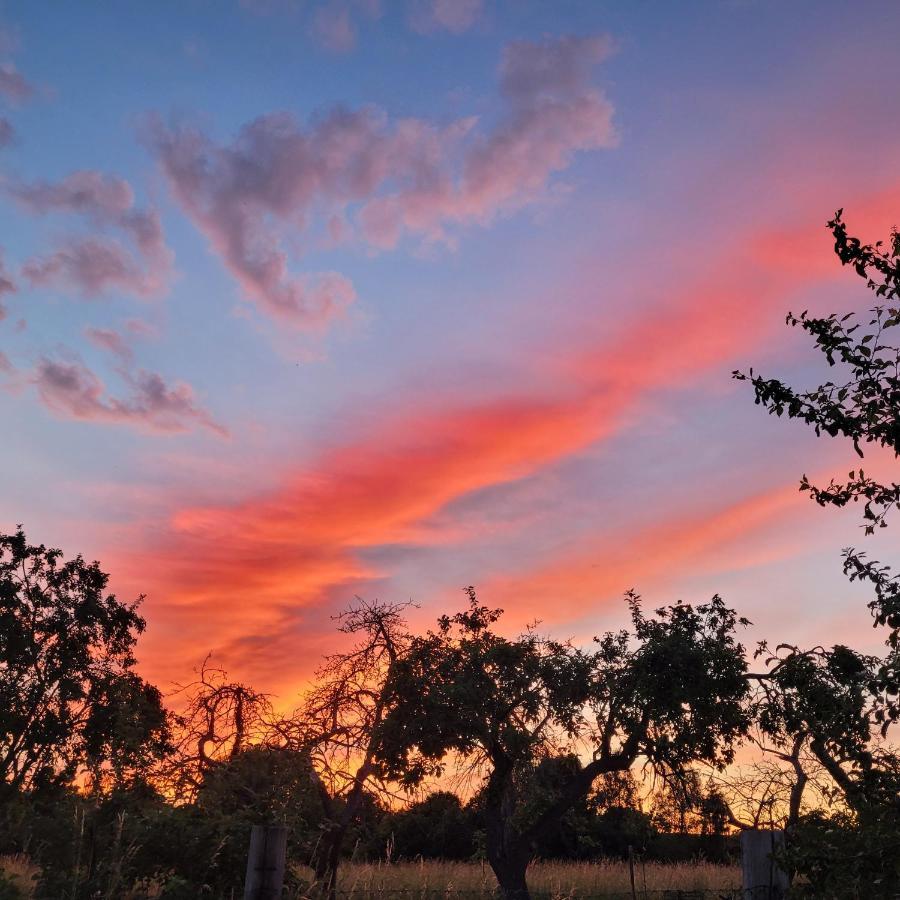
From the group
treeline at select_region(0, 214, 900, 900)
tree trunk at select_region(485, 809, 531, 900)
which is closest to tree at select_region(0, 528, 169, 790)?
treeline at select_region(0, 214, 900, 900)

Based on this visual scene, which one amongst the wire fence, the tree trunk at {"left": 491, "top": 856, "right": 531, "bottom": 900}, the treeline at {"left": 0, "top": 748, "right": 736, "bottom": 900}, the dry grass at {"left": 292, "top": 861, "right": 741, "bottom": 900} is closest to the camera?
the treeline at {"left": 0, "top": 748, "right": 736, "bottom": 900}

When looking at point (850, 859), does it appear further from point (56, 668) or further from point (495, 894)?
point (56, 668)

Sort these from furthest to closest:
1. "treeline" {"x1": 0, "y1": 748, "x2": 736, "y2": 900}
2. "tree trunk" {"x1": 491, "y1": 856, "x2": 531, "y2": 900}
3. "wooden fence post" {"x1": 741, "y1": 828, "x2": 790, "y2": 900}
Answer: "tree trunk" {"x1": 491, "y1": 856, "x2": 531, "y2": 900} → "treeline" {"x1": 0, "y1": 748, "x2": 736, "y2": 900} → "wooden fence post" {"x1": 741, "y1": 828, "x2": 790, "y2": 900}

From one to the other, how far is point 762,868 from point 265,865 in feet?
14.0

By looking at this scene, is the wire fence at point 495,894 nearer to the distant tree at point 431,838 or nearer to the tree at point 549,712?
the tree at point 549,712

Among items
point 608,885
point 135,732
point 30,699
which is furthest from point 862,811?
point 30,699

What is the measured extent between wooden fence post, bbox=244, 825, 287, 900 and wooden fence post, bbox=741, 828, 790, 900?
157 inches

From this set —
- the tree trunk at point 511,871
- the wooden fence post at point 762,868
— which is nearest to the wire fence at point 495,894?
the tree trunk at point 511,871

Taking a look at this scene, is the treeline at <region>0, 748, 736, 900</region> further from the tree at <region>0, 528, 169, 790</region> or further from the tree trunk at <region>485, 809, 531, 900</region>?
the tree at <region>0, 528, 169, 790</region>

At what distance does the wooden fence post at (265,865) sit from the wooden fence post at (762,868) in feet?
13.1

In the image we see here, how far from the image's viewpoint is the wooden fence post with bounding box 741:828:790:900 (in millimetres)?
7641

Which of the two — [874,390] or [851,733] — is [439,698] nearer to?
[851,733]

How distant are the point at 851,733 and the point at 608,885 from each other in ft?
52.3

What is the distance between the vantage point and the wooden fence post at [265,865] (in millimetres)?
6926
